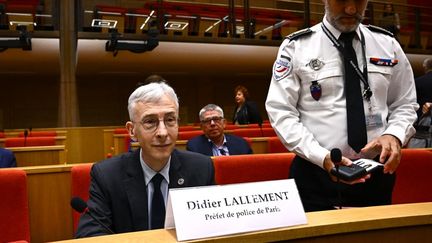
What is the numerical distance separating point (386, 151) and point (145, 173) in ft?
2.79

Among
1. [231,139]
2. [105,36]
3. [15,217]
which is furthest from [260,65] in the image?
[15,217]

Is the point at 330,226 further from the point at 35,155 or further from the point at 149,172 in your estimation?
the point at 35,155

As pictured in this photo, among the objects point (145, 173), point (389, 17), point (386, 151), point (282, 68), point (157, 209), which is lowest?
point (157, 209)

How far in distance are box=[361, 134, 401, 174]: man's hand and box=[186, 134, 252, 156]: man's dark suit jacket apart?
2182 mm

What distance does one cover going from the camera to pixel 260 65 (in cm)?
1064

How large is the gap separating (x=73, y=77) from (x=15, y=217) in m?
8.32

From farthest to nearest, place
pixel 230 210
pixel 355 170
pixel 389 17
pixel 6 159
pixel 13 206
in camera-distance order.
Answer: pixel 389 17
pixel 6 159
pixel 13 206
pixel 355 170
pixel 230 210

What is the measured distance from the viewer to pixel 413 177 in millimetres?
2510

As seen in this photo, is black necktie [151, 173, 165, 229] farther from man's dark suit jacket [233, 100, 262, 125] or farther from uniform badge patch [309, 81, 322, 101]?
man's dark suit jacket [233, 100, 262, 125]

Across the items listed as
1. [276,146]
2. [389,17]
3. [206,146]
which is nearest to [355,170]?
[206,146]

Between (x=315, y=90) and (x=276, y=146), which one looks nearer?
(x=315, y=90)

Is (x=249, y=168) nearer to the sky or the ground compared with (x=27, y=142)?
nearer to the sky

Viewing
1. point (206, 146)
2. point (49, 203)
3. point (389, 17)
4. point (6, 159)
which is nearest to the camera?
point (49, 203)

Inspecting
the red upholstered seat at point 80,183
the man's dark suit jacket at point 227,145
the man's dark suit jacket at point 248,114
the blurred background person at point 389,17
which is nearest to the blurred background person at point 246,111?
the man's dark suit jacket at point 248,114
